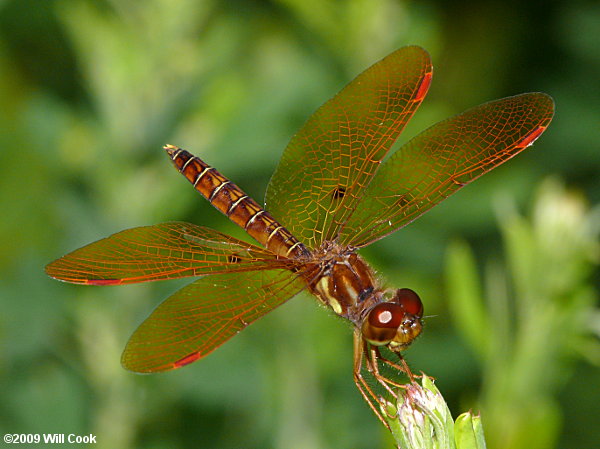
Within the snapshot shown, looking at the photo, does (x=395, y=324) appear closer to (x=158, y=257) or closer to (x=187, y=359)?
(x=187, y=359)

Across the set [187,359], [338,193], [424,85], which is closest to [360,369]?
[187,359]

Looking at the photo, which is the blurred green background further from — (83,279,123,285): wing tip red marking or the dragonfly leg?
(83,279,123,285): wing tip red marking

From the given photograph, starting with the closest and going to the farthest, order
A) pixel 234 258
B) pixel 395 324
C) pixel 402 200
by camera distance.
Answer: pixel 395 324 → pixel 234 258 → pixel 402 200

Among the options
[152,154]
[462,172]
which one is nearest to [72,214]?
[152,154]

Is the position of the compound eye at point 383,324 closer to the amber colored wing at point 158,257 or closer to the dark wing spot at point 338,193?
the amber colored wing at point 158,257

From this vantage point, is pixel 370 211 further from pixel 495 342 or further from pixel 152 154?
pixel 152 154

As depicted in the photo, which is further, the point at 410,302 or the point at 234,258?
the point at 234,258

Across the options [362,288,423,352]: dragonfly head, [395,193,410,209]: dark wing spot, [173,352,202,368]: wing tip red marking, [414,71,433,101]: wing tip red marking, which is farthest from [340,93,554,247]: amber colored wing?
[173,352,202,368]: wing tip red marking
